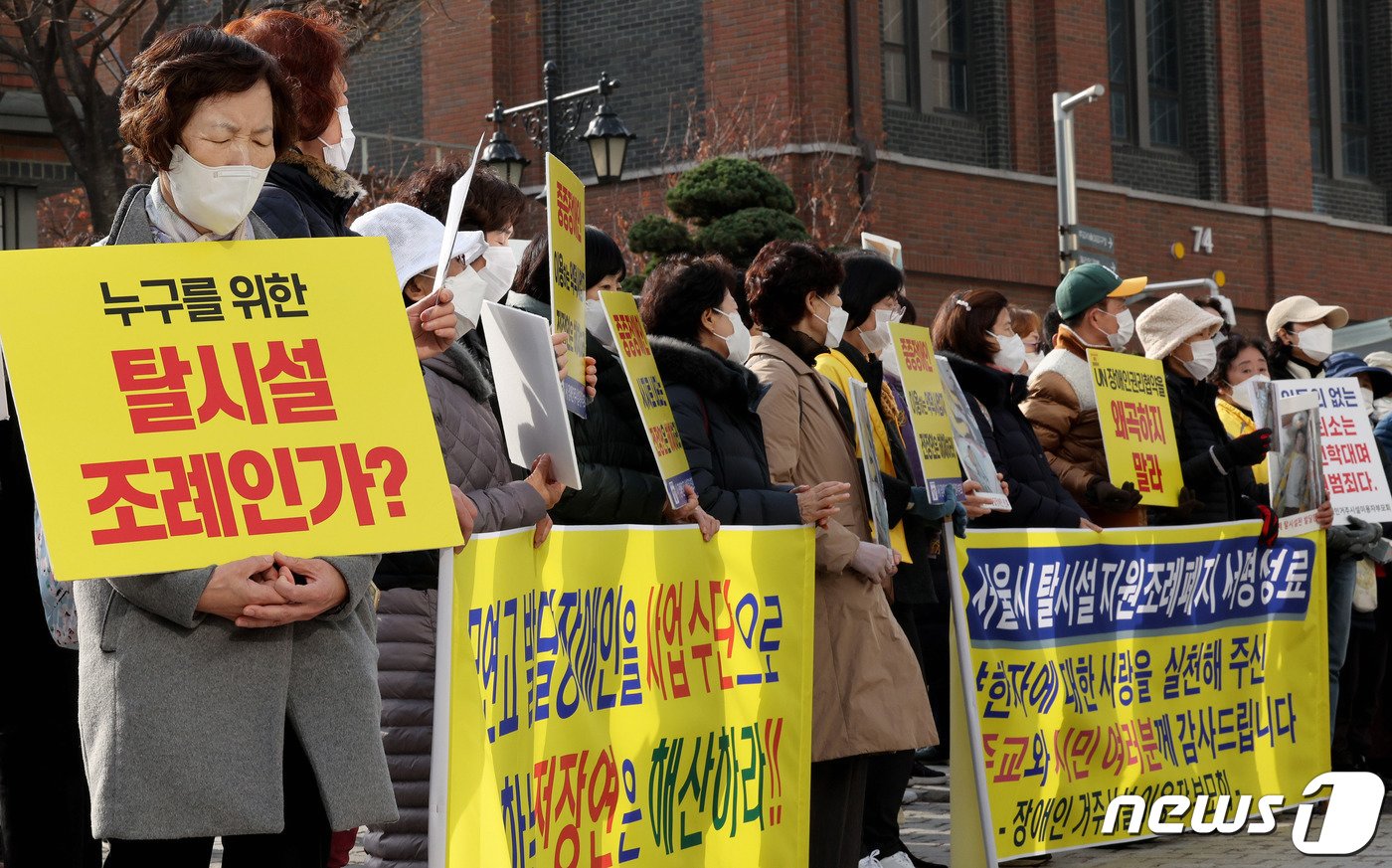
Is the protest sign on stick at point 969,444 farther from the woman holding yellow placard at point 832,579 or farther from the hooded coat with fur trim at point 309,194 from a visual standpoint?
the hooded coat with fur trim at point 309,194

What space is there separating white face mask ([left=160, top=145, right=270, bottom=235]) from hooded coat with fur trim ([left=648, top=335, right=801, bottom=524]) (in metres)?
2.53

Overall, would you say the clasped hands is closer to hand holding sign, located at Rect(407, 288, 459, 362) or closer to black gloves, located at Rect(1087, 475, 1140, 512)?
hand holding sign, located at Rect(407, 288, 459, 362)

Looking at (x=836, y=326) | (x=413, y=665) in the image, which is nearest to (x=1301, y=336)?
(x=836, y=326)

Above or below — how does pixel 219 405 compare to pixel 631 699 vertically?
above

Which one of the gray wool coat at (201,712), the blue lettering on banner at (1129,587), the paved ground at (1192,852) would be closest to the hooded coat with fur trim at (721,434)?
the blue lettering on banner at (1129,587)

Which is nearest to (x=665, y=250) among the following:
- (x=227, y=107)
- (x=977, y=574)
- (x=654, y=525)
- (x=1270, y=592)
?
(x=1270, y=592)

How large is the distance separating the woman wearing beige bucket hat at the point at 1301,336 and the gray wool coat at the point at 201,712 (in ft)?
24.0

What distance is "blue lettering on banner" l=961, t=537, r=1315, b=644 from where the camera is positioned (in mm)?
6832

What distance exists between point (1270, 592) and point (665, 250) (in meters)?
11.2

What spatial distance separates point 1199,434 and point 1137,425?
573 mm

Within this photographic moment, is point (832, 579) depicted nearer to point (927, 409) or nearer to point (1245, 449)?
point (927, 409)

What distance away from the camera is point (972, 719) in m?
6.54

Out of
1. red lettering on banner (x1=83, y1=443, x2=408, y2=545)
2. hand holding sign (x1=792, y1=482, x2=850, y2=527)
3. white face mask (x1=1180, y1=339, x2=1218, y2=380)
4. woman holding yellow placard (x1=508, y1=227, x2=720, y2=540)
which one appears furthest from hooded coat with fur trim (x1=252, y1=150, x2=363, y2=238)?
white face mask (x1=1180, y1=339, x2=1218, y2=380)

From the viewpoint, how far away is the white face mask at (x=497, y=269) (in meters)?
4.86
